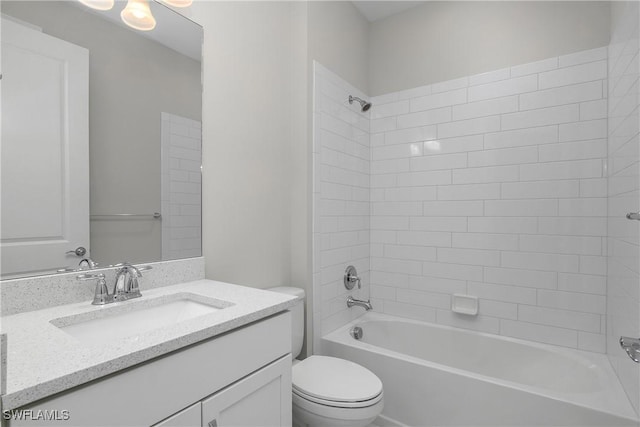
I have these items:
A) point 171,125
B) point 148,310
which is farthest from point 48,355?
point 171,125

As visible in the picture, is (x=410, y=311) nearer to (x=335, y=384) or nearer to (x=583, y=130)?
(x=335, y=384)

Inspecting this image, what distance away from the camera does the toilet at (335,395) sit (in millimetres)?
1422

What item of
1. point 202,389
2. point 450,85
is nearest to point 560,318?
point 450,85

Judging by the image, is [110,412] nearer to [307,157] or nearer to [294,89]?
[307,157]

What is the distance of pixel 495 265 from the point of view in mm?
2193

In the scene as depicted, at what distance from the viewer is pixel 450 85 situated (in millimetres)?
2357

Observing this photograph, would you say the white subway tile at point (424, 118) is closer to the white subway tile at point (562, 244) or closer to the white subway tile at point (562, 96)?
the white subway tile at point (562, 96)

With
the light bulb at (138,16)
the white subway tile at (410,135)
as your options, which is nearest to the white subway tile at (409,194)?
the white subway tile at (410,135)

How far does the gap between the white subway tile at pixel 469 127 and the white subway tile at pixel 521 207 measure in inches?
19.3

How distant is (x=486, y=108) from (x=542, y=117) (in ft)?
1.09

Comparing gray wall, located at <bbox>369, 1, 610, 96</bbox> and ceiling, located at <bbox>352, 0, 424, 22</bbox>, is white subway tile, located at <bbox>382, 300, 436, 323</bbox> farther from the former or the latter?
ceiling, located at <bbox>352, 0, 424, 22</bbox>

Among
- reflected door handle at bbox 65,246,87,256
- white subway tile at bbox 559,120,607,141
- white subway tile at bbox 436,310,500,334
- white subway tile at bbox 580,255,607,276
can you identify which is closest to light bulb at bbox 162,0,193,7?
reflected door handle at bbox 65,246,87,256

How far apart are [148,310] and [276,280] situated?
0.91 meters

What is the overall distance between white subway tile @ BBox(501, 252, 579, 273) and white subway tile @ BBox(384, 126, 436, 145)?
0.98m
